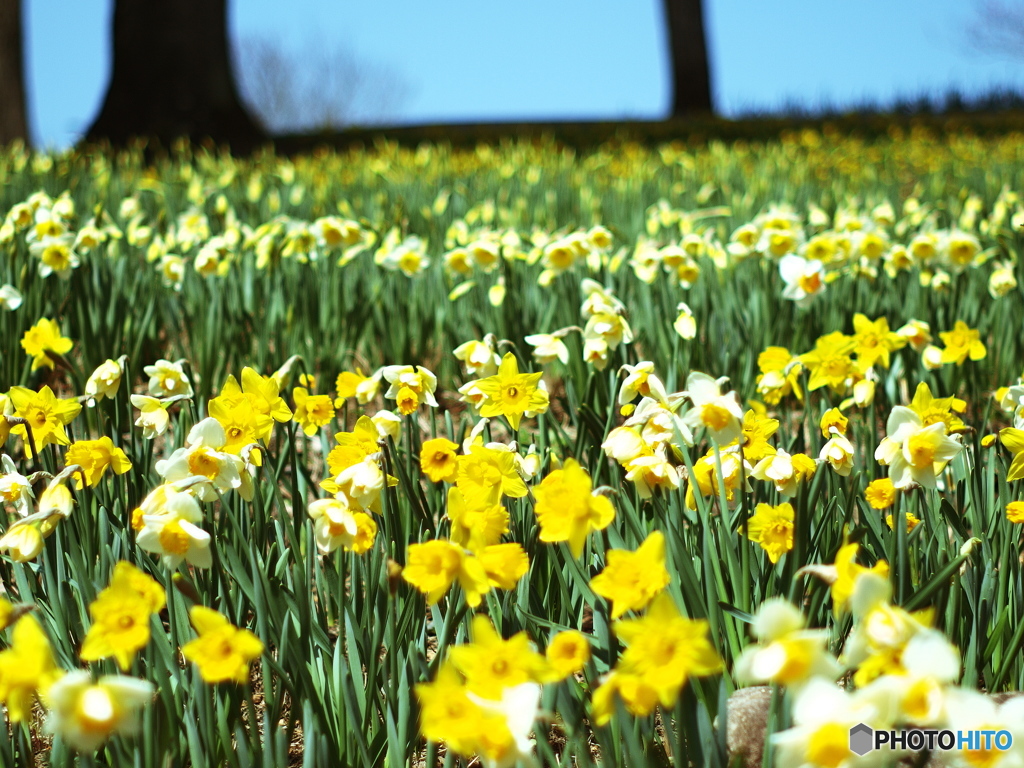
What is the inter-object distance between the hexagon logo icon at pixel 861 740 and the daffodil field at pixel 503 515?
49mm

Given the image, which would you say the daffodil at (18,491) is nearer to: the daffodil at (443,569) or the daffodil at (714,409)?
the daffodil at (443,569)

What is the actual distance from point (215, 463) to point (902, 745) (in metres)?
0.96

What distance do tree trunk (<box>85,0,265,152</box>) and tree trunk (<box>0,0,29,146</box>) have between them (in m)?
0.88

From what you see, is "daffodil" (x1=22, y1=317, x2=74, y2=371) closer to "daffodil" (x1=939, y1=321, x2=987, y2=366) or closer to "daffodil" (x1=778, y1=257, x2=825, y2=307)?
"daffodil" (x1=778, y1=257, x2=825, y2=307)

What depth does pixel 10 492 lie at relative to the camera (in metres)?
1.39

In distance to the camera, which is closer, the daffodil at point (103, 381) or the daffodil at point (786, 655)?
the daffodil at point (786, 655)

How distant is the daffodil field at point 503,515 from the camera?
868 millimetres

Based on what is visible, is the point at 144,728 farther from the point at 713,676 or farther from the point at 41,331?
the point at 41,331

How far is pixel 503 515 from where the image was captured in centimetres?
118

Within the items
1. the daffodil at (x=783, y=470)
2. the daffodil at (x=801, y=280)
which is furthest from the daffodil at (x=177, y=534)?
the daffodil at (x=801, y=280)

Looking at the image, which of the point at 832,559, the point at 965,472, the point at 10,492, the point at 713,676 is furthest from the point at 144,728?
the point at 965,472

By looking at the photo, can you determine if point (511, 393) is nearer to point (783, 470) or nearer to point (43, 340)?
point (783, 470)

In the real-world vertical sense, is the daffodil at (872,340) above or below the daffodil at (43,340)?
below

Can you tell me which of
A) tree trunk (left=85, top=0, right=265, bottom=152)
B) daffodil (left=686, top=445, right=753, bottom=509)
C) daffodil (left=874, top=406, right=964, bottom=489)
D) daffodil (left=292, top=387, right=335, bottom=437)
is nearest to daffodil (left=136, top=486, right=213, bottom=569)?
daffodil (left=292, top=387, right=335, bottom=437)
